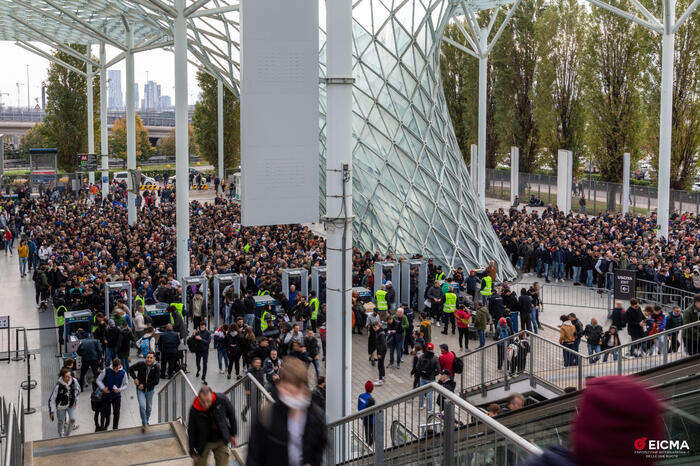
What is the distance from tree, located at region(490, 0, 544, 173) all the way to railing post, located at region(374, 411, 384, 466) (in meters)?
50.0

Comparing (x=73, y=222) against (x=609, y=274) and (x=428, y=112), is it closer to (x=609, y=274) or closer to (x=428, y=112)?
(x=428, y=112)

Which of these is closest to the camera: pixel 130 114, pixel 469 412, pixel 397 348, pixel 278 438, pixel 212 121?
pixel 278 438

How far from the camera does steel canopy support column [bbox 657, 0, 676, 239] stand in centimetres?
2653

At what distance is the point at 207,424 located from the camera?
773cm

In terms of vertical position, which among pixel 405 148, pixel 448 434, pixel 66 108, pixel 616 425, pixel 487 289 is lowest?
pixel 487 289

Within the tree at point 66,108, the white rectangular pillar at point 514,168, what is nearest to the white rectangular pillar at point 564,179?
the white rectangular pillar at point 514,168

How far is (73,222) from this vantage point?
3139 cm

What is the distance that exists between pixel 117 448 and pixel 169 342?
5833 mm

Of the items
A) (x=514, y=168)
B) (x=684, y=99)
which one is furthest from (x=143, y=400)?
(x=684, y=99)

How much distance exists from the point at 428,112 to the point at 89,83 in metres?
28.9

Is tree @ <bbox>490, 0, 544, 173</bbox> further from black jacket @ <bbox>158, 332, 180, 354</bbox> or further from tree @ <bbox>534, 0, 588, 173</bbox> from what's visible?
black jacket @ <bbox>158, 332, 180, 354</bbox>

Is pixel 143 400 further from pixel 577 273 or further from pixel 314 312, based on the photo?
pixel 577 273

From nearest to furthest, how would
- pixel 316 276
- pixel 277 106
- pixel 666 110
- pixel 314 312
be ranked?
pixel 277 106 → pixel 314 312 → pixel 316 276 → pixel 666 110

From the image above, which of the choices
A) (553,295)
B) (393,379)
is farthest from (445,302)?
(553,295)
